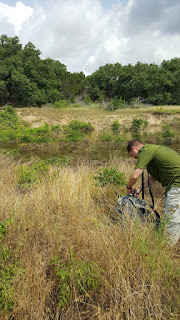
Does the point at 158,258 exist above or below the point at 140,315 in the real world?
above

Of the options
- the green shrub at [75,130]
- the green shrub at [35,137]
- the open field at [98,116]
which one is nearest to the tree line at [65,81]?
the open field at [98,116]

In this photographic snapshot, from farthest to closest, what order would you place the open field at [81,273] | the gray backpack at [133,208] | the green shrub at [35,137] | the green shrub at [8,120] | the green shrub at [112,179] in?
the green shrub at [8,120]
the green shrub at [35,137]
the green shrub at [112,179]
the gray backpack at [133,208]
the open field at [81,273]

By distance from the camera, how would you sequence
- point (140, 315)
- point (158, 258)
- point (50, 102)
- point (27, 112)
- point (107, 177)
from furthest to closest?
point (50, 102) < point (27, 112) < point (107, 177) < point (158, 258) < point (140, 315)

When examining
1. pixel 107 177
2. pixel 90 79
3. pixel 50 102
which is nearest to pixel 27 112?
pixel 50 102

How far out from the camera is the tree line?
109ft

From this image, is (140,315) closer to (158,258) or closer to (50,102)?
(158,258)

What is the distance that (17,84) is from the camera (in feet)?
107

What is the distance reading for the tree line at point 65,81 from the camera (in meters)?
33.3

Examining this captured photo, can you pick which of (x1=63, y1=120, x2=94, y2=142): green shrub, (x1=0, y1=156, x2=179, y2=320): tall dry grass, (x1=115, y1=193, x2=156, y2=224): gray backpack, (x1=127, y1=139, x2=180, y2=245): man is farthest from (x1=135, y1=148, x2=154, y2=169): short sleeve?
(x1=63, y1=120, x2=94, y2=142): green shrub

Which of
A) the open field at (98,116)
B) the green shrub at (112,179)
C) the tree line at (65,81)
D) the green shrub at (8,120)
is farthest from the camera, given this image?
the tree line at (65,81)

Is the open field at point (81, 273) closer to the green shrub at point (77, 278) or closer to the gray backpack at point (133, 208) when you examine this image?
the green shrub at point (77, 278)

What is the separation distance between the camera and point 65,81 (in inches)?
1953

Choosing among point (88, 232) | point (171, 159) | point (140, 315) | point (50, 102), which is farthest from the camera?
point (50, 102)

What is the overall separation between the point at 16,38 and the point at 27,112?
65.3ft
